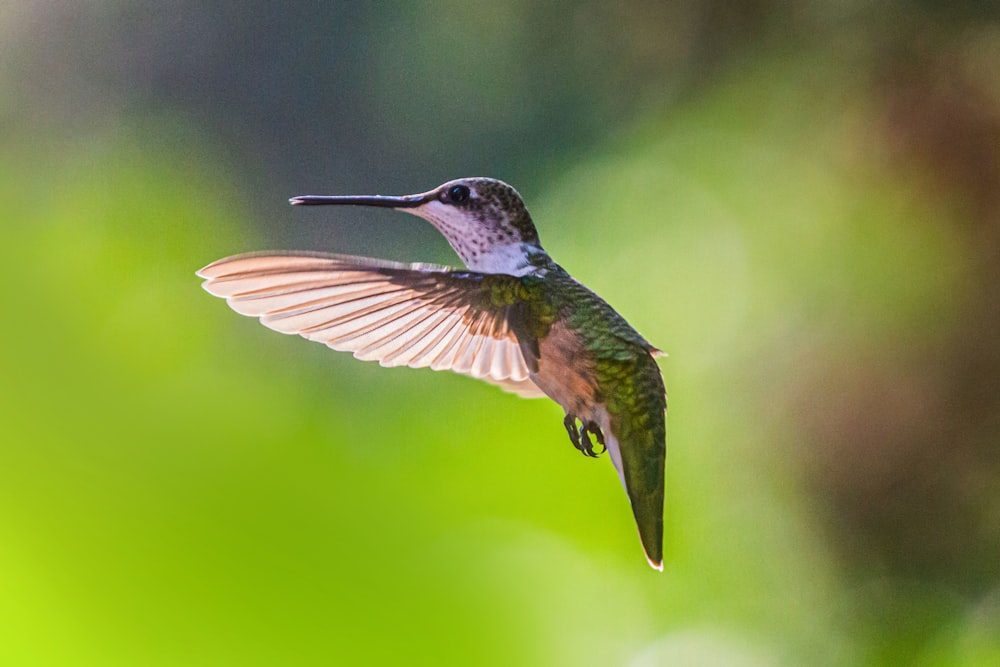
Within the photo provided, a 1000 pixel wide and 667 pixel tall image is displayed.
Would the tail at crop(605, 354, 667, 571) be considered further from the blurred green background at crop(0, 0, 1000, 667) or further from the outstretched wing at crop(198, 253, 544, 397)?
the blurred green background at crop(0, 0, 1000, 667)

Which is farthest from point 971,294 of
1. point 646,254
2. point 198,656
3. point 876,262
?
point 198,656

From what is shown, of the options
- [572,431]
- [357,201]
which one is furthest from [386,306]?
[572,431]

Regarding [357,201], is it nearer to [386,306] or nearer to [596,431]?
[386,306]

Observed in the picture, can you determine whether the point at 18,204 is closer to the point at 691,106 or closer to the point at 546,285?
the point at 546,285

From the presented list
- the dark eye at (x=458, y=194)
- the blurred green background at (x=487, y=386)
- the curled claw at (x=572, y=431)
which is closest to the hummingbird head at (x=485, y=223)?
the dark eye at (x=458, y=194)

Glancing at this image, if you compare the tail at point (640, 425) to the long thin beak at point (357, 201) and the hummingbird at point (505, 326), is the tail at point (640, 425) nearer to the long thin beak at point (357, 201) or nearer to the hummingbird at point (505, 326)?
the hummingbird at point (505, 326)

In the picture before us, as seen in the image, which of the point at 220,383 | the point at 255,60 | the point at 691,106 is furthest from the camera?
the point at 255,60
